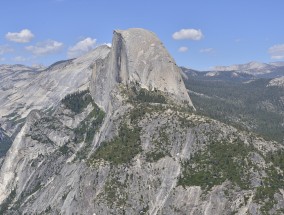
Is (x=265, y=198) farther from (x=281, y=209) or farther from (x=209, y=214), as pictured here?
(x=209, y=214)

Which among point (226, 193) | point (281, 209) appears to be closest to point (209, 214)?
point (226, 193)

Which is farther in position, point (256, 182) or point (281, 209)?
point (256, 182)

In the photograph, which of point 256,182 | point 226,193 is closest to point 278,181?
point 256,182

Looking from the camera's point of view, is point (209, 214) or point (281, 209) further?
point (209, 214)

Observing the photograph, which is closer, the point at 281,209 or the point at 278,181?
the point at 281,209

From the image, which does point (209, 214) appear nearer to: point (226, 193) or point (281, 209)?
point (226, 193)

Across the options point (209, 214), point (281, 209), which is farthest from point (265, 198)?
point (209, 214)

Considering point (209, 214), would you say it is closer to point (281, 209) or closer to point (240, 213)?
point (240, 213)
